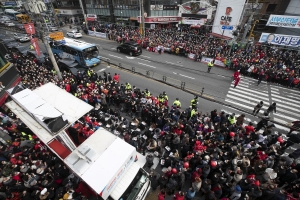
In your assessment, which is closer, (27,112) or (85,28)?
(27,112)

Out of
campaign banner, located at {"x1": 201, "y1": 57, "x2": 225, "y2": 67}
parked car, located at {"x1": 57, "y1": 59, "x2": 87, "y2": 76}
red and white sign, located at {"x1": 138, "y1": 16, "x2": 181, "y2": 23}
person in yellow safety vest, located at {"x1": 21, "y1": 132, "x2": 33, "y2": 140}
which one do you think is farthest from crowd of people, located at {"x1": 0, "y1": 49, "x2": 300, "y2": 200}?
red and white sign, located at {"x1": 138, "y1": 16, "x2": 181, "y2": 23}

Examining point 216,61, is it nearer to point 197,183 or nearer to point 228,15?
point 228,15

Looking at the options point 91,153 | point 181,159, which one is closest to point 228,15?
point 181,159

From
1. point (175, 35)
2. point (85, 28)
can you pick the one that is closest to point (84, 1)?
point (85, 28)

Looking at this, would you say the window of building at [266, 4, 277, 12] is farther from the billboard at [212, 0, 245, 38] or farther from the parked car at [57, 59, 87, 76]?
the parked car at [57, 59, 87, 76]

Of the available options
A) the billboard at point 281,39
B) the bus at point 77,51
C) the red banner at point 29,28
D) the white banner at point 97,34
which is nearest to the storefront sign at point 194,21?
the billboard at point 281,39

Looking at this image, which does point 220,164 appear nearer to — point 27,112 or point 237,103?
point 237,103

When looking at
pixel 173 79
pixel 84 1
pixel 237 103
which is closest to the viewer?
pixel 237 103
